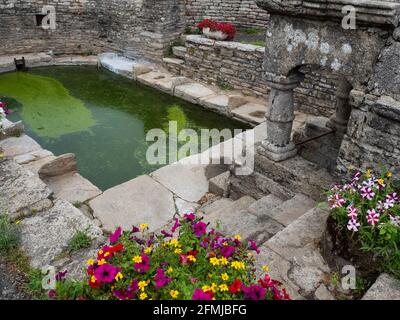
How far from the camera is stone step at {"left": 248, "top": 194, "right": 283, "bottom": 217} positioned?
3858mm

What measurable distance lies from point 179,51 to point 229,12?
2147 millimetres

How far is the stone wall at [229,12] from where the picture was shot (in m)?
10.1

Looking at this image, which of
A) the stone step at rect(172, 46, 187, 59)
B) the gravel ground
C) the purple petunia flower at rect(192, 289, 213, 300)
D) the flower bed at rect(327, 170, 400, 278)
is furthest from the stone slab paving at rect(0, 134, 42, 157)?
the stone step at rect(172, 46, 187, 59)

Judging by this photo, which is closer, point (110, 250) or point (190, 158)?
point (110, 250)

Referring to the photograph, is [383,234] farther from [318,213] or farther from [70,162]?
[70,162]

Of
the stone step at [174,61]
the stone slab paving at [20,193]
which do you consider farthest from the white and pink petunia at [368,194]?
the stone step at [174,61]

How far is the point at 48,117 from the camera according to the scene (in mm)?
7176

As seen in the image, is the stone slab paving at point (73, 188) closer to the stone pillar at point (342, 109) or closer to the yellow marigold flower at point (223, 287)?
the yellow marigold flower at point (223, 287)

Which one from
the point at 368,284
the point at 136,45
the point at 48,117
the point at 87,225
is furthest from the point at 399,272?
the point at 136,45

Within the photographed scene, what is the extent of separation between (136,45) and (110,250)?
869 cm

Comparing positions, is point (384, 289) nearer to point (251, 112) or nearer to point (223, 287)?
point (223, 287)

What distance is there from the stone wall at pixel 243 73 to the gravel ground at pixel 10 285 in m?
5.38

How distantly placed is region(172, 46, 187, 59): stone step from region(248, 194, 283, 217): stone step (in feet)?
20.2

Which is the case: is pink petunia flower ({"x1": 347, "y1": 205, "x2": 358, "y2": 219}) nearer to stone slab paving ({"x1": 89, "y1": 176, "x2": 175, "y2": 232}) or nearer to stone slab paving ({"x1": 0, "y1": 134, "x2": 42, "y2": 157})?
stone slab paving ({"x1": 89, "y1": 176, "x2": 175, "y2": 232})
